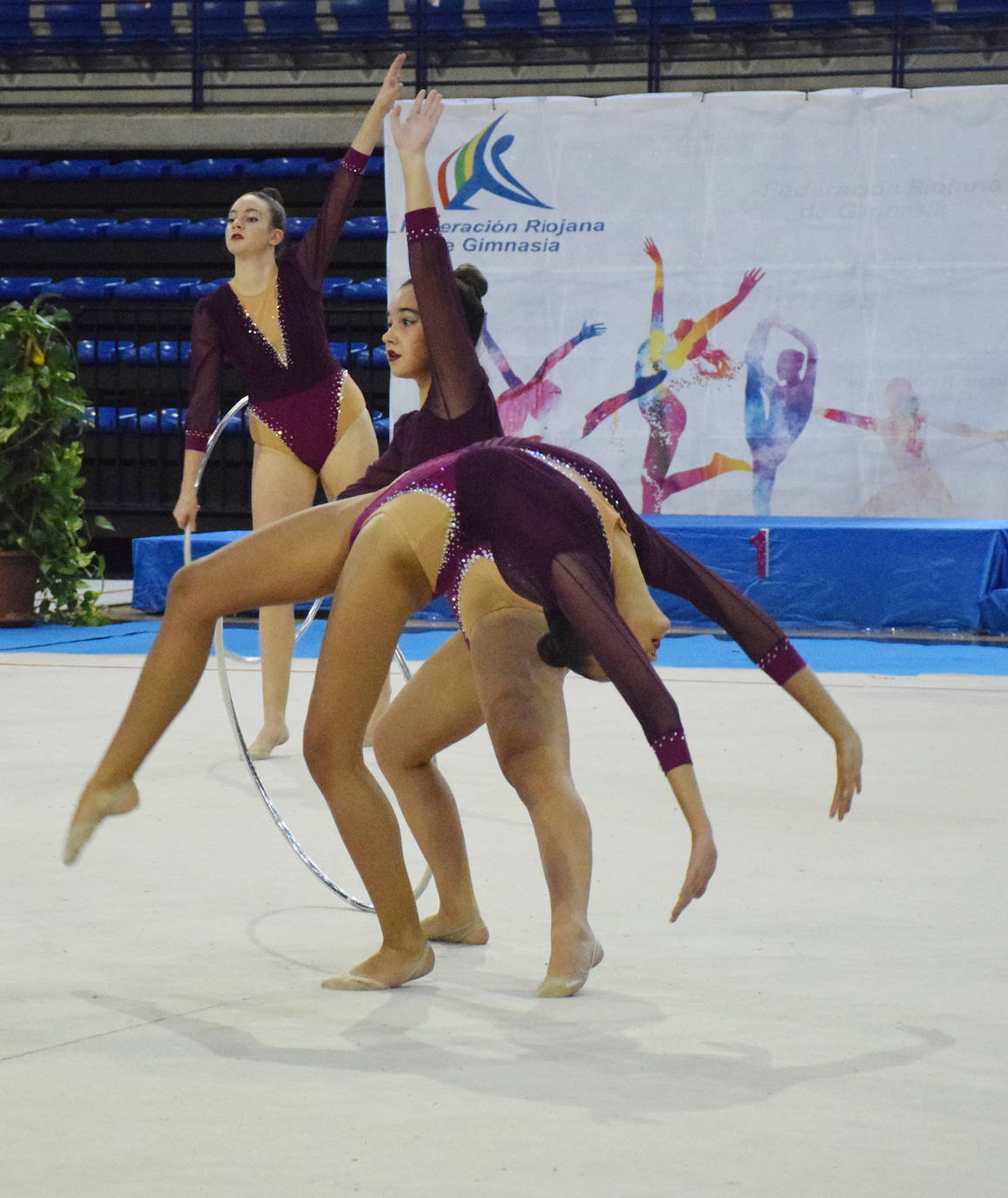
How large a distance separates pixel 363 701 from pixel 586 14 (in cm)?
1002

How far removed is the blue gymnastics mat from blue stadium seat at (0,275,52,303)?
397 cm

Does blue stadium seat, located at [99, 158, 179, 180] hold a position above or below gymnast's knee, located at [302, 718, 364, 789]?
above

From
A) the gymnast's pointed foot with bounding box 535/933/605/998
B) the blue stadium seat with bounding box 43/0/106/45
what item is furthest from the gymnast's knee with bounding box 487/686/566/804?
the blue stadium seat with bounding box 43/0/106/45

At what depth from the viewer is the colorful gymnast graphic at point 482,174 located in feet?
28.2

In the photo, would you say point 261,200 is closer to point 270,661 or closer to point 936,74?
point 270,661

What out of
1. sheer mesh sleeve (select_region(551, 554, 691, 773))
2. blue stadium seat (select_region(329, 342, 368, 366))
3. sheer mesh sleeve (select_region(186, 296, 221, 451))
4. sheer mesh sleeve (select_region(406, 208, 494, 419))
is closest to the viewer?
sheer mesh sleeve (select_region(551, 554, 691, 773))

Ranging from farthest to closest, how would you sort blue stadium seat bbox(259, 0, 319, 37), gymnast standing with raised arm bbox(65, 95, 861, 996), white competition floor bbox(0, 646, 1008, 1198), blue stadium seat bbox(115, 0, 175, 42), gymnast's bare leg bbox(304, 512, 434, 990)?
blue stadium seat bbox(259, 0, 319, 37) < blue stadium seat bbox(115, 0, 175, 42) < gymnast's bare leg bbox(304, 512, 434, 990) < gymnast standing with raised arm bbox(65, 95, 861, 996) < white competition floor bbox(0, 646, 1008, 1198)

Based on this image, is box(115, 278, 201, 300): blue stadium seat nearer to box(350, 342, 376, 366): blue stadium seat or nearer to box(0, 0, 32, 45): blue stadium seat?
box(350, 342, 376, 366): blue stadium seat

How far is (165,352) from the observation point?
34.2 feet

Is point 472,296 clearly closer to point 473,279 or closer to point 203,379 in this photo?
point 473,279

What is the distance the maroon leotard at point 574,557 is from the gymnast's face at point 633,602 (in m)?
0.04

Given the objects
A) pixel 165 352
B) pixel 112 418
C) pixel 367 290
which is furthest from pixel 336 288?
pixel 112 418

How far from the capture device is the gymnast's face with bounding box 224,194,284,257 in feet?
14.5

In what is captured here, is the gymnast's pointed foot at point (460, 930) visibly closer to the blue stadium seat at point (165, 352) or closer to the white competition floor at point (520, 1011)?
the white competition floor at point (520, 1011)
